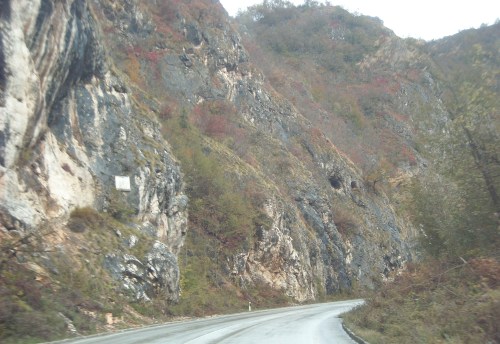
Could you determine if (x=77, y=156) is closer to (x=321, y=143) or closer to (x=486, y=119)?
(x=486, y=119)

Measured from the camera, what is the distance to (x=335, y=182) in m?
59.3

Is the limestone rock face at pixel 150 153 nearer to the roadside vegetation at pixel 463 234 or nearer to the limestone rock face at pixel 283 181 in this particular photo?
the limestone rock face at pixel 283 181

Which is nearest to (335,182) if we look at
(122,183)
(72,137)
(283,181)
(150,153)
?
(283,181)

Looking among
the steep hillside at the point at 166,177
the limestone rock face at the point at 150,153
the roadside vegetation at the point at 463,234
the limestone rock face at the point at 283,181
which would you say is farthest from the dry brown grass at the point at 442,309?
the limestone rock face at the point at 283,181

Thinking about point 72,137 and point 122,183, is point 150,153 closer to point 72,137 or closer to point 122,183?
point 122,183

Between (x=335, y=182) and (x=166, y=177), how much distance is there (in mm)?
33881

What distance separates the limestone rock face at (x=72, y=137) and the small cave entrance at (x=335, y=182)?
3036 centimetres

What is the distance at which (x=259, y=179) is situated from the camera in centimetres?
4234

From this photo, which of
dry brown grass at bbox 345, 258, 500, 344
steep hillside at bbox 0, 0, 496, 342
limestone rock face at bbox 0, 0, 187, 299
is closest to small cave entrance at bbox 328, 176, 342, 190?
steep hillside at bbox 0, 0, 496, 342

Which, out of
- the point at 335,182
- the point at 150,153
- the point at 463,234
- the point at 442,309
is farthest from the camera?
the point at 335,182

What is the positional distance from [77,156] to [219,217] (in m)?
14.7

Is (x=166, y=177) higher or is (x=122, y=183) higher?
(x=166, y=177)

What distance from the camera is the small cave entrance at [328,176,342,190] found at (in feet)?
193

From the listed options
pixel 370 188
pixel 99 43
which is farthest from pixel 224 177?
pixel 370 188
